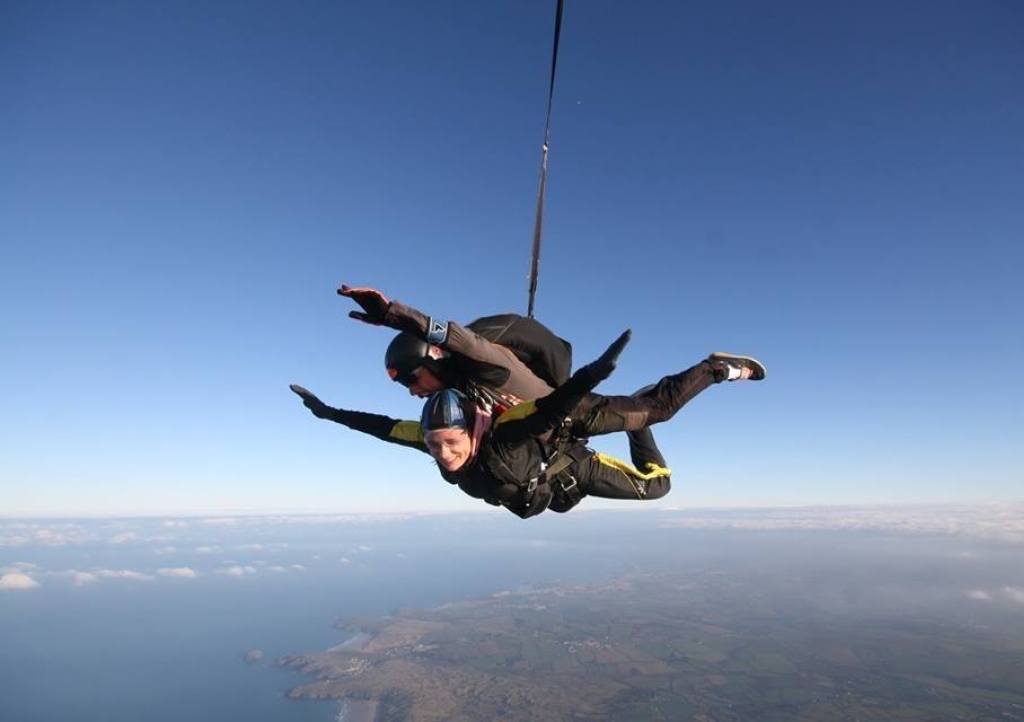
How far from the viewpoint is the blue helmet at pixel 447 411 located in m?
3.23

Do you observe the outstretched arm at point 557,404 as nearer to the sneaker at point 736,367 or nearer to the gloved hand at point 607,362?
the gloved hand at point 607,362

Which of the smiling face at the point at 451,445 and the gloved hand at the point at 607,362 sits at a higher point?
the gloved hand at the point at 607,362

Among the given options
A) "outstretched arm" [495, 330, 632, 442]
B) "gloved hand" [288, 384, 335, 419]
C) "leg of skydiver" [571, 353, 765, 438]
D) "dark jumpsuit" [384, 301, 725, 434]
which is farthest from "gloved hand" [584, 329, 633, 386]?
"gloved hand" [288, 384, 335, 419]

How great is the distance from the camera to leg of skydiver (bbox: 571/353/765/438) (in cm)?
342

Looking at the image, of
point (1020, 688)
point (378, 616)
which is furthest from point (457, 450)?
point (378, 616)

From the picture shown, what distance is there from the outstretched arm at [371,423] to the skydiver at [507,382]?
1.00m

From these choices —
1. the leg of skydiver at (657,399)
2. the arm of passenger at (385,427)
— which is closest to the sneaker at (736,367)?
the leg of skydiver at (657,399)

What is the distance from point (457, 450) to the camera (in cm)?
335

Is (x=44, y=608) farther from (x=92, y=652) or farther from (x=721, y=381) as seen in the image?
(x=721, y=381)

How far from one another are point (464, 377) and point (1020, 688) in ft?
336

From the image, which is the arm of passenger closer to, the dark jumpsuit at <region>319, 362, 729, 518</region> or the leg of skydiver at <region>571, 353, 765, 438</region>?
the dark jumpsuit at <region>319, 362, 729, 518</region>

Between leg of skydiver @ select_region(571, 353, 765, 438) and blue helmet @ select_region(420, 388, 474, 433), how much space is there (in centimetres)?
76

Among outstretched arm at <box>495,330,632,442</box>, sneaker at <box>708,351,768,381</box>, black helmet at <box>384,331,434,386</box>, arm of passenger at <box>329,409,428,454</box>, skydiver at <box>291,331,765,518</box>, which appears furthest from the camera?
arm of passenger at <box>329,409,428,454</box>

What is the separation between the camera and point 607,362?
251 centimetres
